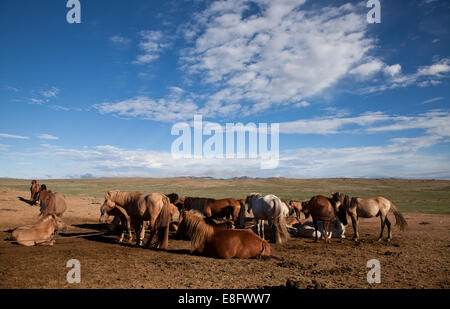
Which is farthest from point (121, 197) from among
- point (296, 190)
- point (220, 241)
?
point (296, 190)

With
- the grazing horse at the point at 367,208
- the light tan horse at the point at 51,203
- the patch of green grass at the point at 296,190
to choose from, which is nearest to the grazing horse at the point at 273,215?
the grazing horse at the point at 367,208

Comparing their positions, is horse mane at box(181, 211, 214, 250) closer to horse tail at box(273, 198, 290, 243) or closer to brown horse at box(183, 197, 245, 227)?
horse tail at box(273, 198, 290, 243)

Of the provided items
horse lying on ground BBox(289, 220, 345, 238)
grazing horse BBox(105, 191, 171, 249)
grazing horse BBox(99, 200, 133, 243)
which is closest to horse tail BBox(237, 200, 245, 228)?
horse lying on ground BBox(289, 220, 345, 238)

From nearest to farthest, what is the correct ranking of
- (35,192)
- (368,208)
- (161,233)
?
(161,233)
(368,208)
(35,192)

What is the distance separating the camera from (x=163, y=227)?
333 inches

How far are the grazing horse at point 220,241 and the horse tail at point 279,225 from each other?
3065mm

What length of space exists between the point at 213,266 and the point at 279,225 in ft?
16.0

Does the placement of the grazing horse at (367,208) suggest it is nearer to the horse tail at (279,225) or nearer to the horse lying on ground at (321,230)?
the horse lying on ground at (321,230)

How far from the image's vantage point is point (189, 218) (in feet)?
25.0

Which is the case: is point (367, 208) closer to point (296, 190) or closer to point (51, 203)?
point (51, 203)
